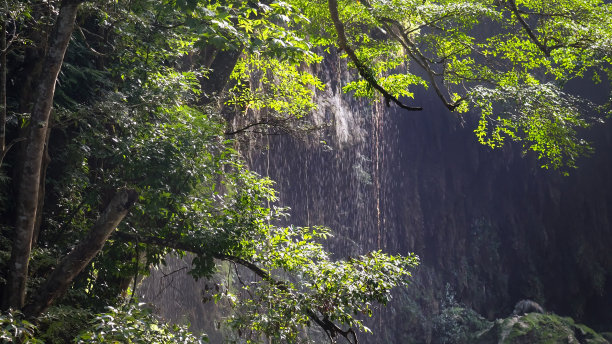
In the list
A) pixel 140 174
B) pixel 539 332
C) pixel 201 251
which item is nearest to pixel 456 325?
pixel 539 332

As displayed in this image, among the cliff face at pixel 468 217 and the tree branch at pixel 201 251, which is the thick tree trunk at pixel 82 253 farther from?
the cliff face at pixel 468 217

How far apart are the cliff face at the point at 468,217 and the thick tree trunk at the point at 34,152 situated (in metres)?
11.0

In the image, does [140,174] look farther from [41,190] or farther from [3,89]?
[3,89]

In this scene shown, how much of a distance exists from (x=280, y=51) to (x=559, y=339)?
36.3 feet

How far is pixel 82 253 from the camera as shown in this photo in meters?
3.94

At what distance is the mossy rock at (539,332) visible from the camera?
12.5m

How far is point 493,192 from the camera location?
57.9ft

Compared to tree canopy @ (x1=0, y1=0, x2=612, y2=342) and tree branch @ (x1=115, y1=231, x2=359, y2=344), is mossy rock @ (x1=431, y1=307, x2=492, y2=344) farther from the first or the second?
tree branch @ (x1=115, y1=231, x2=359, y2=344)

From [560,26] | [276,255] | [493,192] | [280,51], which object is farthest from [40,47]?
[493,192]

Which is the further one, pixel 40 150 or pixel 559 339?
pixel 559 339

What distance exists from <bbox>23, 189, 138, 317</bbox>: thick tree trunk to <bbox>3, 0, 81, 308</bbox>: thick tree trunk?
0.45 ft

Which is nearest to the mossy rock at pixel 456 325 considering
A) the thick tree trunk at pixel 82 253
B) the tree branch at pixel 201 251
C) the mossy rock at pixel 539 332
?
the mossy rock at pixel 539 332

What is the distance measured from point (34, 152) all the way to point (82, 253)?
29.1 inches

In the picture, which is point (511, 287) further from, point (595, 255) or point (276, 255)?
point (276, 255)
